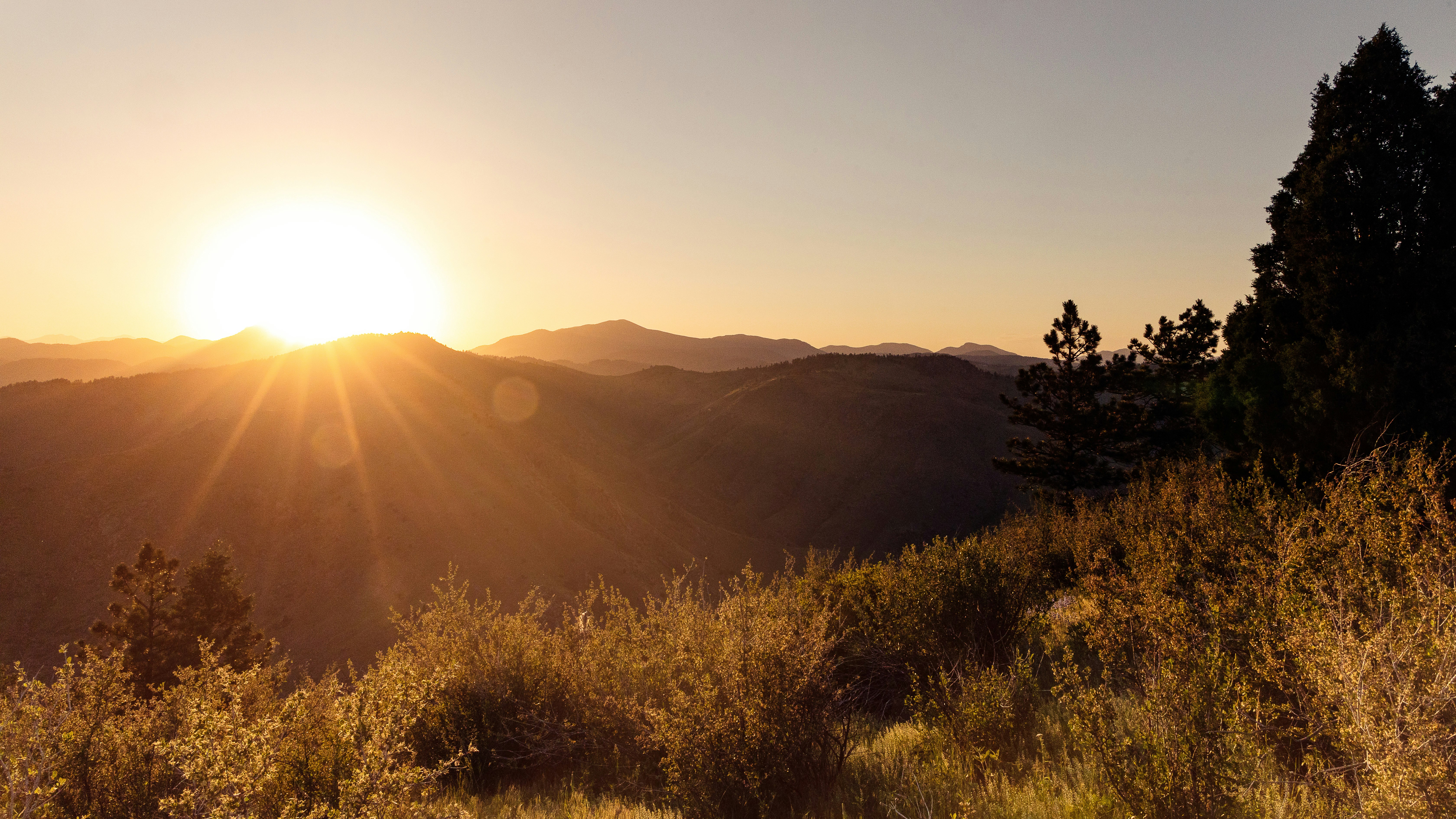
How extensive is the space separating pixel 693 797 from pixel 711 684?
2.71 feet

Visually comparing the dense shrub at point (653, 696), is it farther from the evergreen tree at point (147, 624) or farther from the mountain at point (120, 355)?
the mountain at point (120, 355)

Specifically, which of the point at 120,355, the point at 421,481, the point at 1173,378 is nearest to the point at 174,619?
the point at 421,481

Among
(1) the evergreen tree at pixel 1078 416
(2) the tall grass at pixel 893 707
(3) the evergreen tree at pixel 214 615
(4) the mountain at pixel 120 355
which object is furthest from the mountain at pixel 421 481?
(4) the mountain at pixel 120 355

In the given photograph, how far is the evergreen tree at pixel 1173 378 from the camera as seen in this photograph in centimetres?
2638

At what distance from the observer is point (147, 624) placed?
16750 mm

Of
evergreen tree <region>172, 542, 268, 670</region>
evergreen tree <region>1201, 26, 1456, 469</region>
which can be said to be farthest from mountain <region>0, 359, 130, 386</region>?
evergreen tree <region>1201, 26, 1456, 469</region>

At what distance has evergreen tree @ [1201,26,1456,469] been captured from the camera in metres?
15.9

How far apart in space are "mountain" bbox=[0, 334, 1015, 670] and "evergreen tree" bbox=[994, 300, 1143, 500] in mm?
15614

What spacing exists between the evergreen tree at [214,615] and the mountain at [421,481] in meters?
6.87

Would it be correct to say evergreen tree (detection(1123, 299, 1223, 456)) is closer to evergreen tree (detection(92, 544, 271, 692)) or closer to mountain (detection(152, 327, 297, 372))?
evergreen tree (detection(92, 544, 271, 692))

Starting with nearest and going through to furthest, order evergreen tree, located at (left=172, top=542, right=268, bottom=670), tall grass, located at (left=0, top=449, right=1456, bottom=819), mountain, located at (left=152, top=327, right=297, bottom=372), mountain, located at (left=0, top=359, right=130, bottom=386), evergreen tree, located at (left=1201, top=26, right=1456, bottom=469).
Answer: tall grass, located at (left=0, top=449, right=1456, bottom=819) < evergreen tree, located at (left=1201, top=26, right=1456, bottom=469) < evergreen tree, located at (left=172, top=542, right=268, bottom=670) < mountain, located at (left=0, top=359, right=130, bottom=386) < mountain, located at (left=152, top=327, right=297, bottom=372)

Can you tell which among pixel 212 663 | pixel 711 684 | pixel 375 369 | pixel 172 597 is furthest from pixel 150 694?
pixel 375 369

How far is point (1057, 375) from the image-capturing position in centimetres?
2664

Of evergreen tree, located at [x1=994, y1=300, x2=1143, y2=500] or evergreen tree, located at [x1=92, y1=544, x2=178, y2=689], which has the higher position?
evergreen tree, located at [x1=994, y1=300, x2=1143, y2=500]
